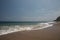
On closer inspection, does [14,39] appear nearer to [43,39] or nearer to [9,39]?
[9,39]

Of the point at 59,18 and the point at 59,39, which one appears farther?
the point at 59,18

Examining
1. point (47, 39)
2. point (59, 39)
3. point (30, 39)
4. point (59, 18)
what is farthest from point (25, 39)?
point (59, 18)

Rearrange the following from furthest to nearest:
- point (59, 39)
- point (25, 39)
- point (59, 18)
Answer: point (59, 18)
point (25, 39)
point (59, 39)

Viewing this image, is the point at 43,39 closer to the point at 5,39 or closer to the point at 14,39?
the point at 14,39

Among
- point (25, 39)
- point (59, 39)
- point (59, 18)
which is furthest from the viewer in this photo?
point (59, 18)

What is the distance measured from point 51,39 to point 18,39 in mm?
1894

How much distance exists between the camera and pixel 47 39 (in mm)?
6492

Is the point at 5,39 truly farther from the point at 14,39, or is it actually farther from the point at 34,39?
the point at 34,39

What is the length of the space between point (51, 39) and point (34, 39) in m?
0.95

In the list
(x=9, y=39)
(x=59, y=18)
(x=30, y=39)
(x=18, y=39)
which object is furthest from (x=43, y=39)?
(x=59, y=18)

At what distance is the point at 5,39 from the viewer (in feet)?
22.7

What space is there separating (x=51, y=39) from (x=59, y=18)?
41.6m

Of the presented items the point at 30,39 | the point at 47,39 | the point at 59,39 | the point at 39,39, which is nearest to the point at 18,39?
the point at 30,39

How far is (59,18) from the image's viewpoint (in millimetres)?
46656
